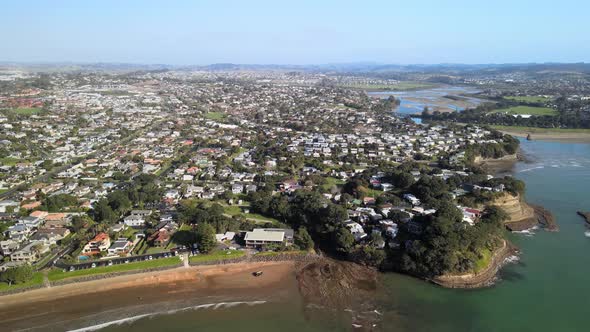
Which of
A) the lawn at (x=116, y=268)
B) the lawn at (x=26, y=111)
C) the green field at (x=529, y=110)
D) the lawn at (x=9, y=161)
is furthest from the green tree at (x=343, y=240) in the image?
the green field at (x=529, y=110)

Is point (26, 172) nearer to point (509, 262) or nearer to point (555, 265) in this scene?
point (509, 262)

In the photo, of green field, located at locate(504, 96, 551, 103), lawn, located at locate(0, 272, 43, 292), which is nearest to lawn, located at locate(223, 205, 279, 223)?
lawn, located at locate(0, 272, 43, 292)

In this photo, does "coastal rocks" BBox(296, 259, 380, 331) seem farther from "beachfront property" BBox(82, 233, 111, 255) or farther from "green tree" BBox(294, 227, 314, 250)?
"beachfront property" BBox(82, 233, 111, 255)

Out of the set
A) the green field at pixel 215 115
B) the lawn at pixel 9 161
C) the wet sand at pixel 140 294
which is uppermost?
the green field at pixel 215 115

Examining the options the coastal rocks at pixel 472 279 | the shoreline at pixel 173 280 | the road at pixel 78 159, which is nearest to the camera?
the shoreline at pixel 173 280

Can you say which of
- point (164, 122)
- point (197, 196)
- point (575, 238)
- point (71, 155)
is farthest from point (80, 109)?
point (575, 238)

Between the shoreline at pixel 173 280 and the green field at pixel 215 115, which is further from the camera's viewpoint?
the green field at pixel 215 115

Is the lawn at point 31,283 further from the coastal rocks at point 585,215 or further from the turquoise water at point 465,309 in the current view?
the coastal rocks at point 585,215
